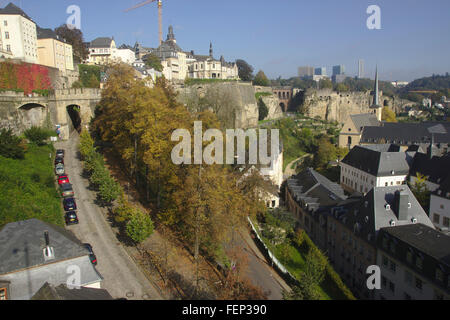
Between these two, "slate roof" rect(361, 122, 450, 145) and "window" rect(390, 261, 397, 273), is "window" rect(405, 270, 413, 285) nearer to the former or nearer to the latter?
"window" rect(390, 261, 397, 273)

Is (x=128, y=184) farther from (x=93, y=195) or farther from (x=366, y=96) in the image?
(x=366, y=96)

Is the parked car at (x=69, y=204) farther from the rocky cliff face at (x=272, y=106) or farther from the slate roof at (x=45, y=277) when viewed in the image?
the rocky cliff face at (x=272, y=106)

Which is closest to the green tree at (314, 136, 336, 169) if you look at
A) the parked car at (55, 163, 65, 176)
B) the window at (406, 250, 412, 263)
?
the window at (406, 250, 412, 263)

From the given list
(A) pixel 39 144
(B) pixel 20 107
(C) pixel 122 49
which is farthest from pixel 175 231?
(C) pixel 122 49

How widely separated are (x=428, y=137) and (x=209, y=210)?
4330cm

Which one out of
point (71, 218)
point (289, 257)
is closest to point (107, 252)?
point (71, 218)

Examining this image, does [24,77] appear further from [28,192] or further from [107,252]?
[107,252]

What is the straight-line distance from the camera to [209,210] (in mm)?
17297

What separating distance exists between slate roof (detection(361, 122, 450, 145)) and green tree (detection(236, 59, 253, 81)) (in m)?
39.5

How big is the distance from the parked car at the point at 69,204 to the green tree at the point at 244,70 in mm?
69003

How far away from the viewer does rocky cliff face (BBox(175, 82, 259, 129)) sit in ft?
158

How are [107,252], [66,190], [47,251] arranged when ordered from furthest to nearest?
[66,190], [107,252], [47,251]

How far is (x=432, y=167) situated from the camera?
3331 cm

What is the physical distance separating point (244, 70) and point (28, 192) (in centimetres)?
7628
